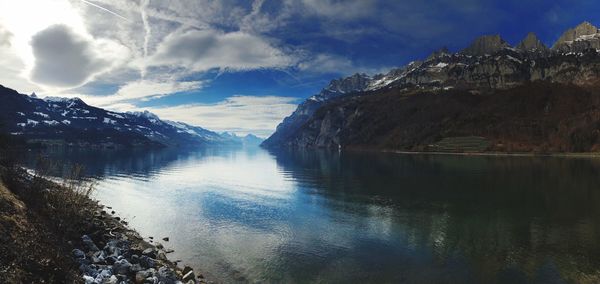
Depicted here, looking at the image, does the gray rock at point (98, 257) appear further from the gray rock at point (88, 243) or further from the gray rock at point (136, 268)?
the gray rock at point (136, 268)

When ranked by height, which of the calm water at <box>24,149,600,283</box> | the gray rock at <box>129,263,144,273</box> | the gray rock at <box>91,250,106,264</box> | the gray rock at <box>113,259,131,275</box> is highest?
the gray rock at <box>91,250,106,264</box>

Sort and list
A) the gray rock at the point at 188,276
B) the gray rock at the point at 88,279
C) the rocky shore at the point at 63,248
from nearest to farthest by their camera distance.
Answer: the rocky shore at the point at 63,248
the gray rock at the point at 88,279
the gray rock at the point at 188,276

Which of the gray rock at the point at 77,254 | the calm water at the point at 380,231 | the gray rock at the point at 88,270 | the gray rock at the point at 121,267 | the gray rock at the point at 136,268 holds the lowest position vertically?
the calm water at the point at 380,231

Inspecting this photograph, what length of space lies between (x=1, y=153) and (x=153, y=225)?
3359 centimetres

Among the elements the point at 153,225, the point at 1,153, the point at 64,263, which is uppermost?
the point at 1,153

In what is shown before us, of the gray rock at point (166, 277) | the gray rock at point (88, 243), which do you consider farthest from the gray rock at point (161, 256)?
the gray rock at point (166, 277)

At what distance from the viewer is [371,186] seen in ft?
340

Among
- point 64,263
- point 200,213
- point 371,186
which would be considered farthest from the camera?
point 371,186

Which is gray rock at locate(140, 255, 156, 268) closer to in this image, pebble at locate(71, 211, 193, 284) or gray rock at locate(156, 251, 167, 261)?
pebble at locate(71, 211, 193, 284)

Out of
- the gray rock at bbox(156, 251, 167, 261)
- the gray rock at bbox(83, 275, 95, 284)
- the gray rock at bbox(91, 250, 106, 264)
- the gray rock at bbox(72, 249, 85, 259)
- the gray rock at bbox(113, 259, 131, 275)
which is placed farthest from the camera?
the gray rock at bbox(156, 251, 167, 261)

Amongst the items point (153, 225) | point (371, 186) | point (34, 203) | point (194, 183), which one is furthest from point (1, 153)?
point (371, 186)

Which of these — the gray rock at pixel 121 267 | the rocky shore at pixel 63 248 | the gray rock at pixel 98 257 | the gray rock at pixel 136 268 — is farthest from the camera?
the gray rock at pixel 98 257

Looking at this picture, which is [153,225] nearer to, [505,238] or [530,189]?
[505,238]

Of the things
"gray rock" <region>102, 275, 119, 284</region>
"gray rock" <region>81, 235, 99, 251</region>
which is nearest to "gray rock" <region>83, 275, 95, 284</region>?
"gray rock" <region>102, 275, 119, 284</region>
